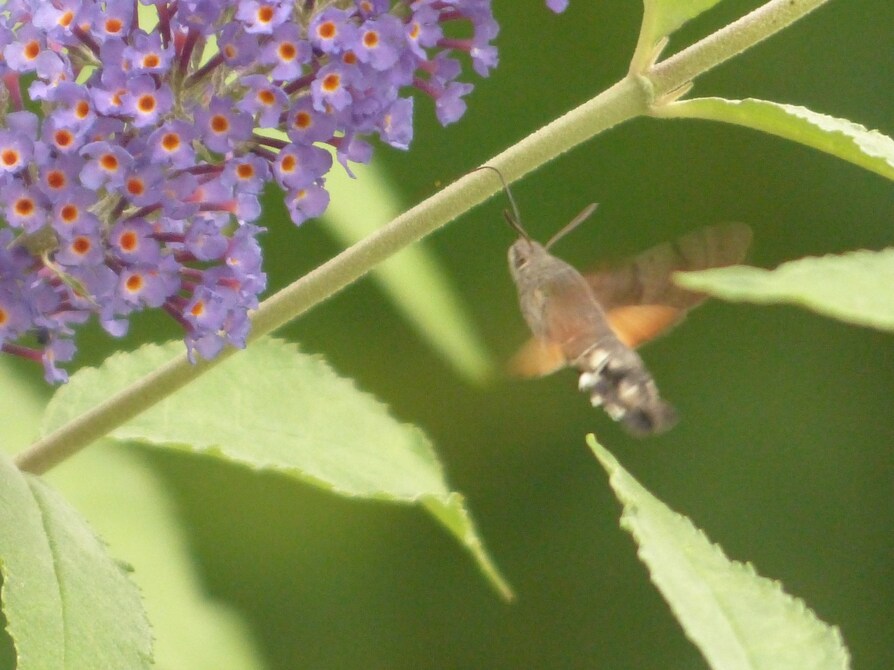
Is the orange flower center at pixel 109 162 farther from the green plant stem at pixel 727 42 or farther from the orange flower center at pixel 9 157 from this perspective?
the green plant stem at pixel 727 42

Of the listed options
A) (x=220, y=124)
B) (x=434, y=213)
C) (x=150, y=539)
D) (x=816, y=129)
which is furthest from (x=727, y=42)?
(x=150, y=539)

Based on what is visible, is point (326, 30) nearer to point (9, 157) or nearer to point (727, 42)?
point (9, 157)

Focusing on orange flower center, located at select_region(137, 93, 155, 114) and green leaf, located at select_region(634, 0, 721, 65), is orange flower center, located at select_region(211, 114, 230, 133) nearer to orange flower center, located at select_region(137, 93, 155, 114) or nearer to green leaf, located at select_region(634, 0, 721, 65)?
orange flower center, located at select_region(137, 93, 155, 114)

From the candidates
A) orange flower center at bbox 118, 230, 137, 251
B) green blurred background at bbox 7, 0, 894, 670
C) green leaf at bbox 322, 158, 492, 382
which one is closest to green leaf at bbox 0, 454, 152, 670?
orange flower center at bbox 118, 230, 137, 251

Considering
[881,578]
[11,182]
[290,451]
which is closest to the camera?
[11,182]

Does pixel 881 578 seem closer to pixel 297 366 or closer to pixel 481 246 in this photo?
pixel 481 246

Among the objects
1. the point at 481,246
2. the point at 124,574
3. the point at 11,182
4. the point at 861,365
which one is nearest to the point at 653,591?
the point at 861,365
